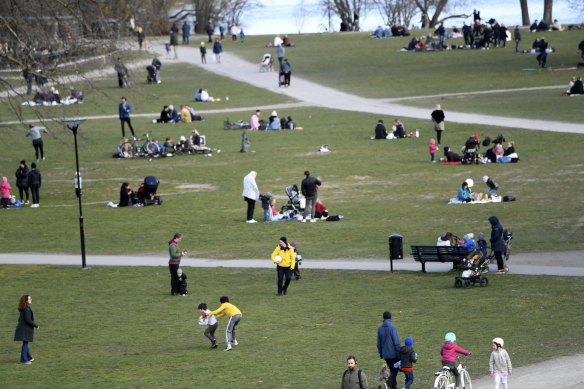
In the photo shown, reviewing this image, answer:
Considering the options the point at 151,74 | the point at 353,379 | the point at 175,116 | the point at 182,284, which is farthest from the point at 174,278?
the point at 151,74

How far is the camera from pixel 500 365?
577 inches

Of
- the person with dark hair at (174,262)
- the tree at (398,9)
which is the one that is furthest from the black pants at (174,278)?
the tree at (398,9)

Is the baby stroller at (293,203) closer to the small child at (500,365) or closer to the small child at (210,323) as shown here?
the small child at (210,323)

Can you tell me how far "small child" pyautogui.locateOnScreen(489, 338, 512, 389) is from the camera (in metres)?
14.7

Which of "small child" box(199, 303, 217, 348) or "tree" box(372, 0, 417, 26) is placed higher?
"tree" box(372, 0, 417, 26)

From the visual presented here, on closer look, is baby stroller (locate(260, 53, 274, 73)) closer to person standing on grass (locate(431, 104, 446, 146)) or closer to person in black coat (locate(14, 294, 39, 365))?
person standing on grass (locate(431, 104, 446, 146))

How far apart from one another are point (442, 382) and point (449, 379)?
10.3 inches

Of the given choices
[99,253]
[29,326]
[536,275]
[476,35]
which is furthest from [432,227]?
[476,35]

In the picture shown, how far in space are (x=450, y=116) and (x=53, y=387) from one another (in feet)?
126

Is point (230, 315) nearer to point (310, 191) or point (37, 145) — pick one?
point (310, 191)

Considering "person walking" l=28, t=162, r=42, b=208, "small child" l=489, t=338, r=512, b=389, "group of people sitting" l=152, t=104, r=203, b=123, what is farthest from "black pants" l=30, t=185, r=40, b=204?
"small child" l=489, t=338, r=512, b=389

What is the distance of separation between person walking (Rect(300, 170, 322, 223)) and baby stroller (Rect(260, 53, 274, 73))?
43.6 metres

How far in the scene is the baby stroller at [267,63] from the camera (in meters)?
74.1

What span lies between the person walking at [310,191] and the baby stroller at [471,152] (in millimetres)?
10219
